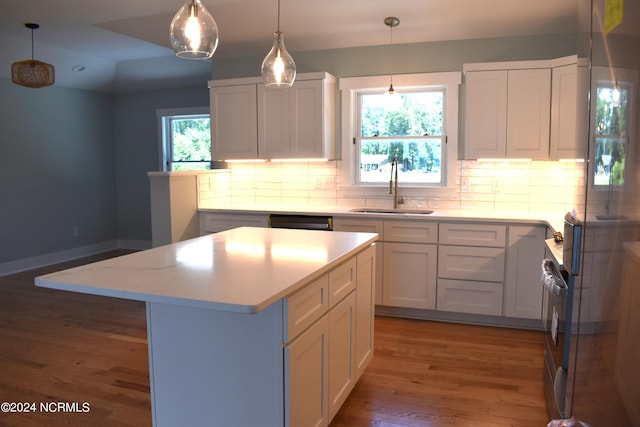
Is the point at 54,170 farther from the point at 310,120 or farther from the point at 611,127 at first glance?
the point at 611,127

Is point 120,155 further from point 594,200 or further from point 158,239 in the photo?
point 594,200

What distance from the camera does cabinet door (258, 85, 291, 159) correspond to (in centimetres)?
444

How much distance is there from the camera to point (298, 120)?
4406 millimetres

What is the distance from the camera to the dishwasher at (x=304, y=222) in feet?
13.5

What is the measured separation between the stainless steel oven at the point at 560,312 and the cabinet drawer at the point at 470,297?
1241mm

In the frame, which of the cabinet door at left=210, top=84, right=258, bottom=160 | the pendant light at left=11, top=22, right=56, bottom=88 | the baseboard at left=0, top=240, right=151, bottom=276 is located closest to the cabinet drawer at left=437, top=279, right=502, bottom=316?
the cabinet door at left=210, top=84, right=258, bottom=160

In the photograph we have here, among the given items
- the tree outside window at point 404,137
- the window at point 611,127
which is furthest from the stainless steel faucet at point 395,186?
the window at point 611,127

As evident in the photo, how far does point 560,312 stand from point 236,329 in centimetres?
136

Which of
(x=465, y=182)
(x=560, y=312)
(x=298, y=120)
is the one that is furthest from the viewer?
(x=298, y=120)

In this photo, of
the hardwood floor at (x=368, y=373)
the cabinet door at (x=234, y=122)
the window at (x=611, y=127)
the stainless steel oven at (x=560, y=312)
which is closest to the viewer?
the window at (x=611, y=127)

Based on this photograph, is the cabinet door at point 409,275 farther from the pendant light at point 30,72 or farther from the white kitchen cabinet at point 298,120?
the pendant light at point 30,72

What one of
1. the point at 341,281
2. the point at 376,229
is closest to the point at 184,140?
the point at 376,229

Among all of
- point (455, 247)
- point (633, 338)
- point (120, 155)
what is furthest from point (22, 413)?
point (120, 155)

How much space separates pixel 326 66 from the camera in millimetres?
4566
